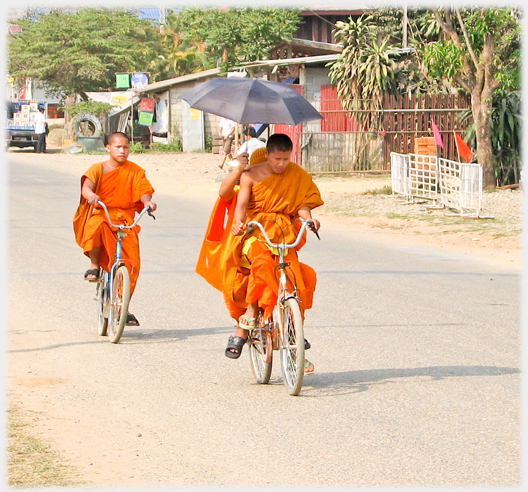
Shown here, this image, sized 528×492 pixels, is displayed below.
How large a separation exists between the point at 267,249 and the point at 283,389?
0.96 metres

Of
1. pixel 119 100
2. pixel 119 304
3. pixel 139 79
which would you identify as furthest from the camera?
pixel 139 79

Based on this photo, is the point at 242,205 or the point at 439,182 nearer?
the point at 242,205

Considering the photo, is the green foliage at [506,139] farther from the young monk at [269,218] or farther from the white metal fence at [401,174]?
the young monk at [269,218]

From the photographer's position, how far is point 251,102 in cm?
597

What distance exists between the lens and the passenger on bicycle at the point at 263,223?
19.7 ft

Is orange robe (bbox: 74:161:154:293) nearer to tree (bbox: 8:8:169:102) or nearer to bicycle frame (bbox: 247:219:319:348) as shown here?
bicycle frame (bbox: 247:219:319:348)

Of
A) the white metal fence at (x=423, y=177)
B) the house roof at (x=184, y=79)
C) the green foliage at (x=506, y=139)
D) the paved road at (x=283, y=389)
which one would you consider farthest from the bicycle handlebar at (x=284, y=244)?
the house roof at (x=184, y=79)

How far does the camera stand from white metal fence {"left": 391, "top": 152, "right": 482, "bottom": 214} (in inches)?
593

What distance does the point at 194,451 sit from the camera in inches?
188

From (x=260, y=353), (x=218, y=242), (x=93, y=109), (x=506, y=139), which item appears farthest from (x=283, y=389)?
(x=93, y=109)

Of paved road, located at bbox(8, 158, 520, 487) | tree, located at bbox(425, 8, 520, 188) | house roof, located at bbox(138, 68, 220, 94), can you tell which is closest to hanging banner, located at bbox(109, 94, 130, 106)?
house roof, located at bbox(138, 68, 220, 94)

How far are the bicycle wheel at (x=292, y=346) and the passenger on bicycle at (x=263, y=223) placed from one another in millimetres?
157

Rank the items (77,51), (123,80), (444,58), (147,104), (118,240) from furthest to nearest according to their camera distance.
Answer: (77,51) → (123,80) → (147,104) → (444,58) → (118,240)

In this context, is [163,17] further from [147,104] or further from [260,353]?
[260,353]
